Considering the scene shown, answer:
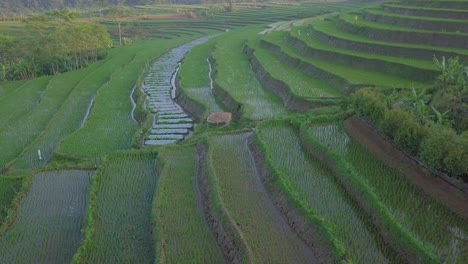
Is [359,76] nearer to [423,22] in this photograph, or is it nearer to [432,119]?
[423,22]

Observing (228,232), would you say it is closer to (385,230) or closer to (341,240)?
(341,240)

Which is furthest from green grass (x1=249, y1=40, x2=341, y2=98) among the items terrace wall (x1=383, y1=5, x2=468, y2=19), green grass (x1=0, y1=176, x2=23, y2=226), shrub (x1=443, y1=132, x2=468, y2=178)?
green grass (x1=0, y1=176, x2=23, y2=226)

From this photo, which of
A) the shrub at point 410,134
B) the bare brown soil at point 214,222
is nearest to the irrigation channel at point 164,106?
the bare brown soil at point 214,222

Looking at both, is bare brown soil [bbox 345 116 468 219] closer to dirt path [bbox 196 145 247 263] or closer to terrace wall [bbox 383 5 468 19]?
dirt path [bbox 196 145 247 263]

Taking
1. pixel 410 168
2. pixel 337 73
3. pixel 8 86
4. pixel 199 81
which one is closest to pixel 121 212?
pixel 410 168

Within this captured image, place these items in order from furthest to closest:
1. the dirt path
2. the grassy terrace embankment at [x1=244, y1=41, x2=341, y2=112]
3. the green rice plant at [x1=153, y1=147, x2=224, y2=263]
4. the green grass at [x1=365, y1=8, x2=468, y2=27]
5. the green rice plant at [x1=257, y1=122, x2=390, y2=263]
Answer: the green grass at [x1=365, y1=8, x2=468, y2=27] → the grassy terrace embankment at [x1=244, y1=41, x2=341, y2=112] → the green rice plant at [x1=153, y1=147, x2=224, y2=263] → the dirt path → the green rice plant at [x1=257, y1=122, x2=390, y2=263]
